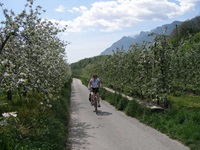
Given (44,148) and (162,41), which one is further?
(162,41)

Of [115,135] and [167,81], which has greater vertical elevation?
[167,81]

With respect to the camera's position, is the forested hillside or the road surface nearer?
the road surface

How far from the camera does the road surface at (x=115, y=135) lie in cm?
876

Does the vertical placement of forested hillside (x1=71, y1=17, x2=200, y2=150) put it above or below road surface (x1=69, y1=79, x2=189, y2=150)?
above

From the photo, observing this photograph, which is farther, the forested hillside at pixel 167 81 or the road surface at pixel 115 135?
the forested hillside at pixel 167 81

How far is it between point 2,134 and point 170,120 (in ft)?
22.7

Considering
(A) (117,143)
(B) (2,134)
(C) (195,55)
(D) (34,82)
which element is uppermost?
(C) (195,55)

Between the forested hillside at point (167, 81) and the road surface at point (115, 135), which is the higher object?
the forested hillside at point (167, 81)

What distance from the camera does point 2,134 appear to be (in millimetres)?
5680

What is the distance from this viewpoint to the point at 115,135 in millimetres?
10172

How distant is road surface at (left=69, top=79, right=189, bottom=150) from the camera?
8.76 meters

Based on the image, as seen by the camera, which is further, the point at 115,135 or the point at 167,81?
the point at 167,81

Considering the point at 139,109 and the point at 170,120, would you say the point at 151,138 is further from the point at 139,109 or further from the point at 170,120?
the point at 139,109

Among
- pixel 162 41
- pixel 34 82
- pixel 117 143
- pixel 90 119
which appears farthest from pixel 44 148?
pixel 162 41
